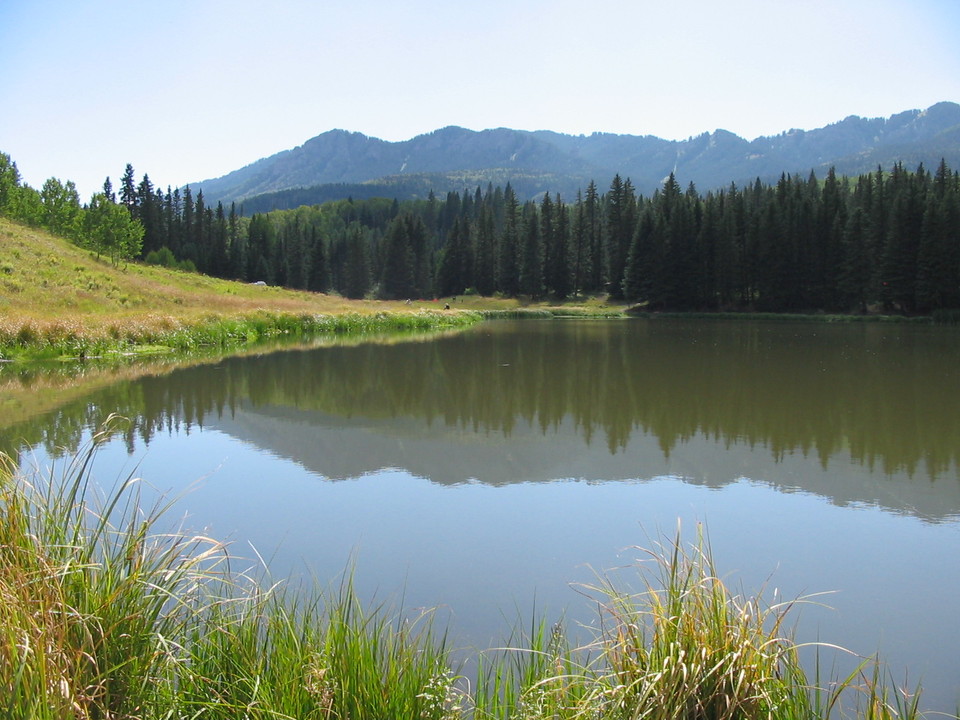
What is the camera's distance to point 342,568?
18.5 feet

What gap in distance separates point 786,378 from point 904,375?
3523 mm

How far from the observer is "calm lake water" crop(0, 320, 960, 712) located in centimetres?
527

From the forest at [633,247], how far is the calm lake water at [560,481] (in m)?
46.4

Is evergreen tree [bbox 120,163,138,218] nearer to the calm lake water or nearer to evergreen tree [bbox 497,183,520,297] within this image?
evergreen tree [bbox 497,183,520,297]

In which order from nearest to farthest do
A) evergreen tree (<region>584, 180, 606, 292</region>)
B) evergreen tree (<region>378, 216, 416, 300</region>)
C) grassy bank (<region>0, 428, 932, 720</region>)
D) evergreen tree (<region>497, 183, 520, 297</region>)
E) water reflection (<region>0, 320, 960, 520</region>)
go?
grassy bank (<region>0, 428, 932, 720</region>) → water reflection (<region>0, 320, 960, 520</region>) → evergreen tree (<region>584, 180, 606, 292</region>) → evergreen tree (<region>497, 183, 520, 297</region>) → evergreen tree (<region>378, 216, 416, 300</region>)

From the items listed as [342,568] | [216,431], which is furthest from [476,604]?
[216,431]

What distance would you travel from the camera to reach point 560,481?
854 centimetres

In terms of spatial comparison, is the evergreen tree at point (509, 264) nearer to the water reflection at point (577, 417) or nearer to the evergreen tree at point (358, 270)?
the evergreen tree at point (358, 270)

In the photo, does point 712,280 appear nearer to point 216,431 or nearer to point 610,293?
point 610,293

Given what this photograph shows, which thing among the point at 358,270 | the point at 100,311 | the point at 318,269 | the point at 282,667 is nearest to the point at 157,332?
the point at 100,311

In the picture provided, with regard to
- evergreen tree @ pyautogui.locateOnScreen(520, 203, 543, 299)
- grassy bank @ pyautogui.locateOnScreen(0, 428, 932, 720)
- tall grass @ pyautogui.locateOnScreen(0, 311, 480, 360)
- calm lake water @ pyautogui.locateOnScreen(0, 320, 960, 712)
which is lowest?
calm lake water @ pyautogui.locateOnScreen(0, 320, 960, 712)

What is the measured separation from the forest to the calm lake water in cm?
4644

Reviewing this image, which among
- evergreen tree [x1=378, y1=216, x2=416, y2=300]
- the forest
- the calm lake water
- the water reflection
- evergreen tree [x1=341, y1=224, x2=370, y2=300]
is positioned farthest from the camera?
evergreen tree [x1=341, y1=224, x2=370, y2=300]

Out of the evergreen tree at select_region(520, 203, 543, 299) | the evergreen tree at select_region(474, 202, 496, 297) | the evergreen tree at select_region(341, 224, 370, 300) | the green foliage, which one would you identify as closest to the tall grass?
the green foliage
